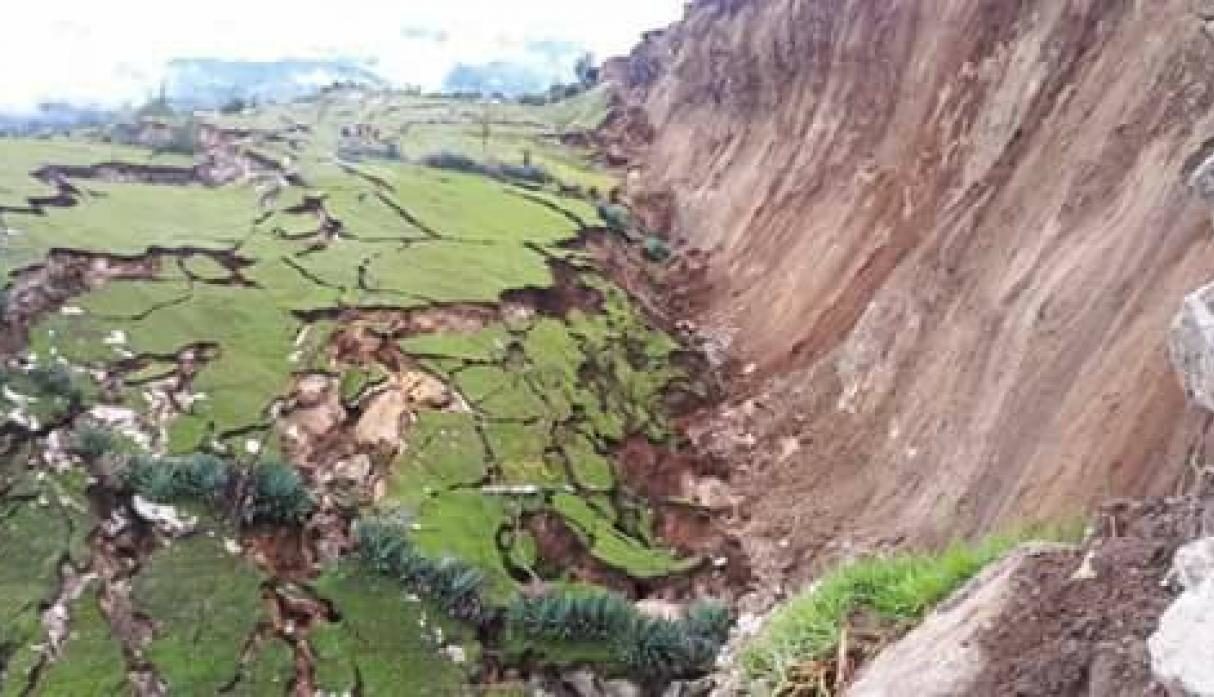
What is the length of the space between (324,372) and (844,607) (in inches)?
549

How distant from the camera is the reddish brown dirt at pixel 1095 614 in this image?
400cm

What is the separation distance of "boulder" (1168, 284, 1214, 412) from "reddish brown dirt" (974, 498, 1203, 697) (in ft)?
1.29

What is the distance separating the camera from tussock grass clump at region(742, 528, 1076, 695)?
5.09 metres

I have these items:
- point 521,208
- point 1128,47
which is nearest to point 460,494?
point 1128,47

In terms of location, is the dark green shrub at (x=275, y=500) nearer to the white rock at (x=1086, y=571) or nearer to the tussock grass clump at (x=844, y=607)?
the tussock grass clump at (x=844, y=607)

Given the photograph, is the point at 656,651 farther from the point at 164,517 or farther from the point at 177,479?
the point at 177,479

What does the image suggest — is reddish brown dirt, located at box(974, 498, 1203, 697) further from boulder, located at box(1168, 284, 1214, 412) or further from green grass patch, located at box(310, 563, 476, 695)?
green grass patch, located at box(310, 563, 476, 695)

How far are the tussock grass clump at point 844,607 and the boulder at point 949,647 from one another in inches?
9.4

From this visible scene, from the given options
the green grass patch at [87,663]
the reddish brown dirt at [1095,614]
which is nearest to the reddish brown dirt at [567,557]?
the green grass patch at [87,663]

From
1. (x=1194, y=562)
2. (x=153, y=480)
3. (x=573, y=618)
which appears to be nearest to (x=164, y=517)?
(x=153, y=480)

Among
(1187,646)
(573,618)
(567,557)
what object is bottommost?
(567,557)

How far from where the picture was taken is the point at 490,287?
2289 cm

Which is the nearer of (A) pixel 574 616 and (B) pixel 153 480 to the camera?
(A) pixel 574 616

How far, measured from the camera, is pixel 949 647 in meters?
4.55
